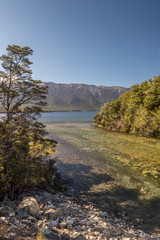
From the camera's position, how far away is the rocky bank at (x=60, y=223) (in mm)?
5836

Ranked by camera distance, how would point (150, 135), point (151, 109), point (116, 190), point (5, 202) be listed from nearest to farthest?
point (5, 202) → point (116, 190) → point (150, 135) → point (151, 109)

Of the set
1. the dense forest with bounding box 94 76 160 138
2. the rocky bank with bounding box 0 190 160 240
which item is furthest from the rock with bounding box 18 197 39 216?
the dense forest with bounding box 94 76 160 138

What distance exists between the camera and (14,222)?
633 centimetres

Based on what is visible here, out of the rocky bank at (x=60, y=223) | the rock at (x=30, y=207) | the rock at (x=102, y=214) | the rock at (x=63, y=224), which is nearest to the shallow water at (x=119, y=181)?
the rock at (x=102, y=214)

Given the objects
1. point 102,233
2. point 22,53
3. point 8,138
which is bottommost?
point 102,233

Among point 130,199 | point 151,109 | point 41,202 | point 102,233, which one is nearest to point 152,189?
point 130,199

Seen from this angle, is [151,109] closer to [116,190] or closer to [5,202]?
[116,190]

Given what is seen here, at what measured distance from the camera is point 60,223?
7332mm

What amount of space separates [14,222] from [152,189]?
12.5 metres

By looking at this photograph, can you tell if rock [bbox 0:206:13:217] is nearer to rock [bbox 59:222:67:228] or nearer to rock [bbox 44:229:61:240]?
rock [bbox 44:229:61:240]

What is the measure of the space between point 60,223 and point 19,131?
7.10m

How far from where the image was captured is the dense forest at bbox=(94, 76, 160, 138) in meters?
40.0

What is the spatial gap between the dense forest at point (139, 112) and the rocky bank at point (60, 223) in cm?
3486

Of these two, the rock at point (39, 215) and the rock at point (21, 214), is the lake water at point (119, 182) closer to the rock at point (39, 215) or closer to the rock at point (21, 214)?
the rock at point (39, 215)
